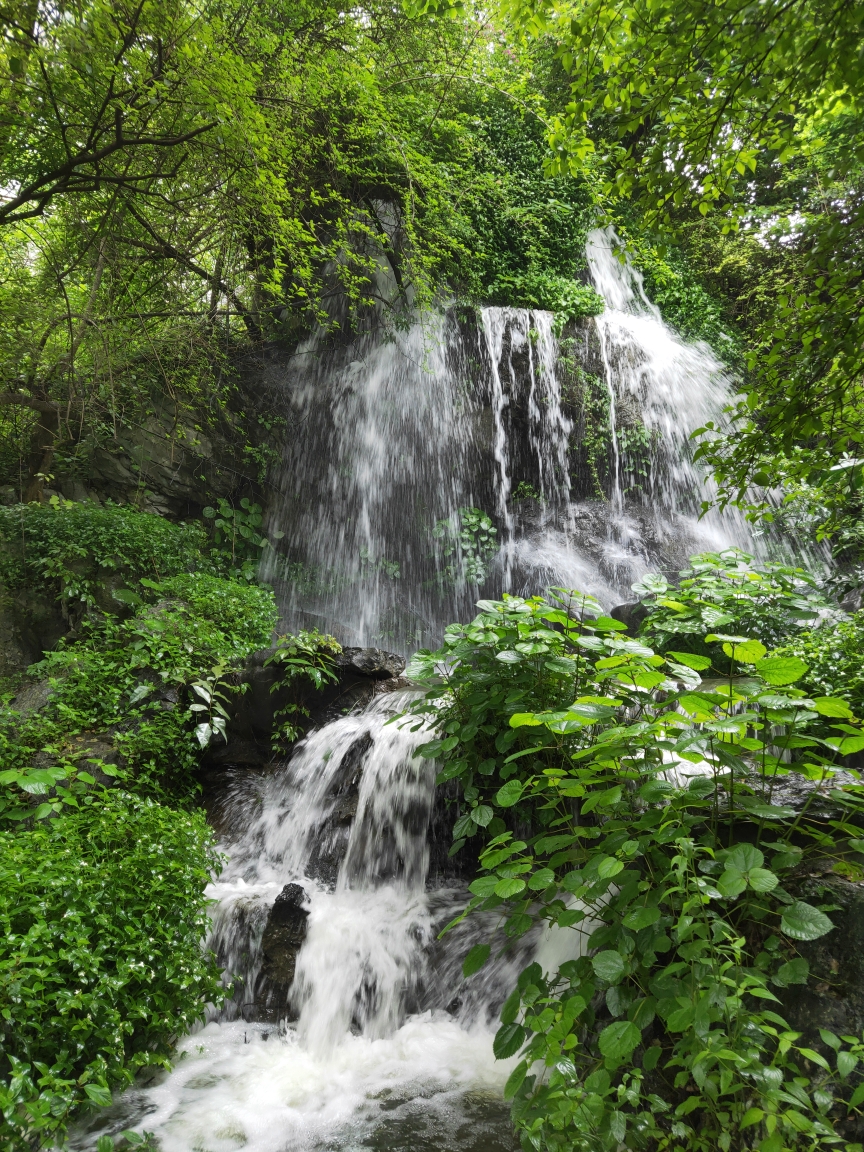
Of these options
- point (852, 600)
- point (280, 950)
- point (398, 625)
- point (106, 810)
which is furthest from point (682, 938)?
point (398, 625)

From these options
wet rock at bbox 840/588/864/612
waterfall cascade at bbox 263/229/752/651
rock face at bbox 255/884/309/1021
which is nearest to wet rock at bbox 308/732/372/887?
rock face at bbox 255/884/309/1021

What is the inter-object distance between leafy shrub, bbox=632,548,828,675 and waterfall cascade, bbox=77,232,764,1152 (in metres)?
2.03

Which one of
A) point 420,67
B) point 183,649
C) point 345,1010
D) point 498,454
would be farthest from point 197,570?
point 420,67

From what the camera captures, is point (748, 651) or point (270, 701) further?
point (270, 701)

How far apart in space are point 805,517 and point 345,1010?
817cm

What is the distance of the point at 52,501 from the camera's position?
24.7 ft

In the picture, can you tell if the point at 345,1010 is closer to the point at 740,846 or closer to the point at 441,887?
the point at 441,887

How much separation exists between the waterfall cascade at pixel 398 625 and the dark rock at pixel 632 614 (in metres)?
2.43

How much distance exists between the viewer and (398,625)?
9805 mm

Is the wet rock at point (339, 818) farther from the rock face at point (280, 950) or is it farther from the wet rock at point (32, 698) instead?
the wet rock at point (32, 698)

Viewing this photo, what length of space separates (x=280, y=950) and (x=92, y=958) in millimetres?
1361

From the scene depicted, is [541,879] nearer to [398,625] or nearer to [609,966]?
[609,966]

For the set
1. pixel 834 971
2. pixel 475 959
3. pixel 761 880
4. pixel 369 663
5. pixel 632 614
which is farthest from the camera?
pixel 632 614

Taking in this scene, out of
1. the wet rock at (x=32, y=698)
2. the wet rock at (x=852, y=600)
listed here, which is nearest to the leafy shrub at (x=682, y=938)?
the wet rock at (x=32, y=698)
